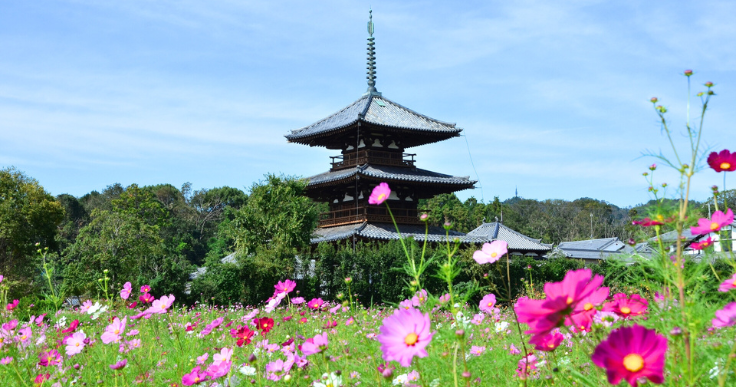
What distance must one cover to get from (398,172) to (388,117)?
2.31 m

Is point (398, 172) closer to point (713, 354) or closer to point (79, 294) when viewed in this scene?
point (79, 294)

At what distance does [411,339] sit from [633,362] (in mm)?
510

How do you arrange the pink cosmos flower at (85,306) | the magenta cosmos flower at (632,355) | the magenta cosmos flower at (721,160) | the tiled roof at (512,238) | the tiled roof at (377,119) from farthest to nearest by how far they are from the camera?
the tiled roof at (512,238) < the tiled roof at (377,119) < the pink cosmos flower at (85,306) < the magenta cosmos flower at (721,160) < the magenta cosmos flower at (632,355)

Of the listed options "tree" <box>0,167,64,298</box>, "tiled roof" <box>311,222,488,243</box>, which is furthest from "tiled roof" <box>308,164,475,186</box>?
"tree" <box>0,167,64,298</box>

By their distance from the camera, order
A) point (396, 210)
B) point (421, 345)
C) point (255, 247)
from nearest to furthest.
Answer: point (421, 345) < point (255, 247) < point (396, 210)

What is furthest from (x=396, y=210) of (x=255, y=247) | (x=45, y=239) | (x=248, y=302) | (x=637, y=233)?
(x=45, y=239)

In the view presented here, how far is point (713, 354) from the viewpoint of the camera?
150 cm

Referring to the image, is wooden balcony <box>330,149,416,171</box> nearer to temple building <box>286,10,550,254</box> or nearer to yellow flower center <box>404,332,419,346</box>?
temple building <box>286,10,550,254</box>

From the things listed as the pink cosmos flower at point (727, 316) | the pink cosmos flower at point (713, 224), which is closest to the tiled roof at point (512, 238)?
the pink cosmos flower at point (713, 224)

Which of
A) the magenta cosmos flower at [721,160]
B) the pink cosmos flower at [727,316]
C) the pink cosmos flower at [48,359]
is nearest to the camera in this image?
the pink cosmos flower at [727,316]

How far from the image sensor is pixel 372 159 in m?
21.0

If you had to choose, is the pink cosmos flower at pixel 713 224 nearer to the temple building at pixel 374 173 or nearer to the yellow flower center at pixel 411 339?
the yellow flower center at pixel 411 339

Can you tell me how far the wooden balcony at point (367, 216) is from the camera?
2017 centimetres

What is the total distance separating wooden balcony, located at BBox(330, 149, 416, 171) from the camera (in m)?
21.0
